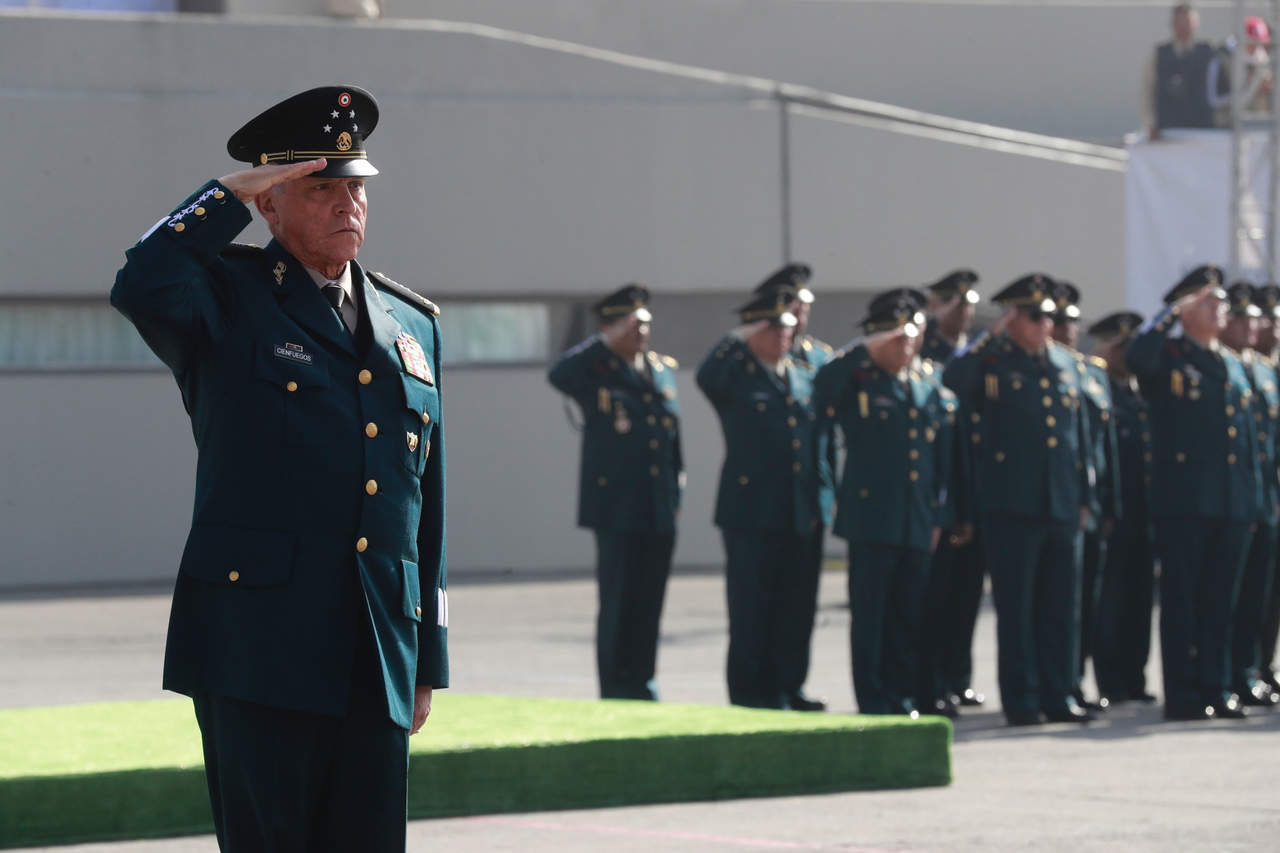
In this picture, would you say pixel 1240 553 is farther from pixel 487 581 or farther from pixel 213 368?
pixel 487 581

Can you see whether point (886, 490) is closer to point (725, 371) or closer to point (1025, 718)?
point (725, 371)

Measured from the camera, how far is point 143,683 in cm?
1076

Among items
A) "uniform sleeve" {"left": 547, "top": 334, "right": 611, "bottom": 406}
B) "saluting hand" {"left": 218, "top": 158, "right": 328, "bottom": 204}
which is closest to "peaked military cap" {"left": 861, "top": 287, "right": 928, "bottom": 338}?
"uniform sleeve" {"left": 547, "top": 334, "right": 611, "bottom": 406}

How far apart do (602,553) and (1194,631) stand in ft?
8.74

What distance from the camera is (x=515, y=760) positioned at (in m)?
6.77

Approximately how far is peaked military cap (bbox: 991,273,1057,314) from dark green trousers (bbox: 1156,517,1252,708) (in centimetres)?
120

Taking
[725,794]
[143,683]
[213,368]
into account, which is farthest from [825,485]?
[213,368]

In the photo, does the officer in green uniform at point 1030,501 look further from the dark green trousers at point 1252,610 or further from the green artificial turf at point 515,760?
the green artificial turf at point 515,760

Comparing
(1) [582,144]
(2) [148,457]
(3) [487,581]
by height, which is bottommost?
(3) [487,581]

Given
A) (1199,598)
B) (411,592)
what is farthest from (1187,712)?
(411,592)

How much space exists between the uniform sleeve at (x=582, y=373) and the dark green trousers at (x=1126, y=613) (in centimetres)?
270

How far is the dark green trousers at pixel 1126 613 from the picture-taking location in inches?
404

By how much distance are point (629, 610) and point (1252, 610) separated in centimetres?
301

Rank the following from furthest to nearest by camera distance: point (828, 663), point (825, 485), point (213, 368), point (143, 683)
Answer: point (828, 663) < point (143, 683) < point (825, 485) < point (213, 368)
